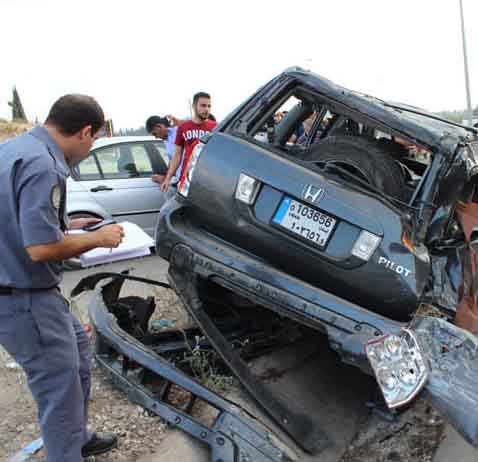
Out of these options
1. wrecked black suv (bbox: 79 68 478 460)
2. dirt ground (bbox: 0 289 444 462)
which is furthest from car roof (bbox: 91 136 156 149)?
wrecked black suv (bbox: 79 68 478 460)

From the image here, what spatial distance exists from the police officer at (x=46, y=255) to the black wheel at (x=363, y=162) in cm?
164

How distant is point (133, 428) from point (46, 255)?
139 centimetres

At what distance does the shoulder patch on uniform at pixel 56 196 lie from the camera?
2132 millimetres

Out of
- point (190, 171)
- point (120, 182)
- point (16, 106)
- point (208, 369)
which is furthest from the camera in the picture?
point (16, 106)

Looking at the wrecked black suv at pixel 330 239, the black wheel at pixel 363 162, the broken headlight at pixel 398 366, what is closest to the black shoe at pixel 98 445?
the wrecked black suv at pixel 330 239

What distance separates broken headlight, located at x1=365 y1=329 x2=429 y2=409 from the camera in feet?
7.77

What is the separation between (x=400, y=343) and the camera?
8.20ft

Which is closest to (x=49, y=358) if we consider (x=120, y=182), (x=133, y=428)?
(x=133, y=428)

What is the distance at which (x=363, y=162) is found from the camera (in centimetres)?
338

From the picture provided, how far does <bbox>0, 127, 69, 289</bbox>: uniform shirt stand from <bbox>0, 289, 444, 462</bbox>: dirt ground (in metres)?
1.15

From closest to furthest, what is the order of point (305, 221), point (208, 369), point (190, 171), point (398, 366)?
1. point (398, 366)
2. point (305, 221)
3. point (190, 171)
4. point (208, 369)

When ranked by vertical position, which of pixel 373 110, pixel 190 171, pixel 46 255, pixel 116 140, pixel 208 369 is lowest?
pixel 208 369

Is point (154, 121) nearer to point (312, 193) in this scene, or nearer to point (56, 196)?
point (312, 193)

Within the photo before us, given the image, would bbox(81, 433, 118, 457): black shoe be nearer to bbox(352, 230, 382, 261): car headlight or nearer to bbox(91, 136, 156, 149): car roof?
bbox(352, 230, 382, 261): car headlight
